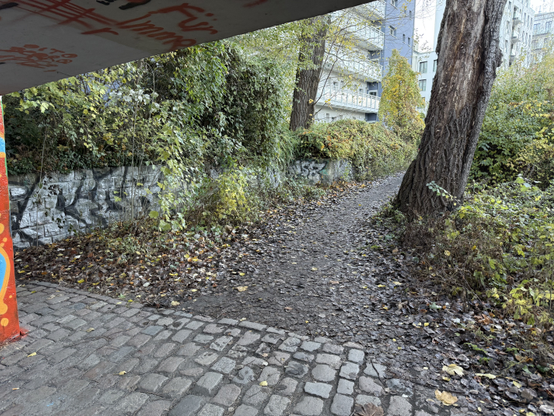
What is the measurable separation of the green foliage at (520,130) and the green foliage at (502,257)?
4.38m

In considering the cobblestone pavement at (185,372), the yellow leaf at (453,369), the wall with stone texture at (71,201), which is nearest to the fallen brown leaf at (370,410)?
the cobblestone pavement at (185,372)

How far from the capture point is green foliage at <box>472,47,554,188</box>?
28.0ft

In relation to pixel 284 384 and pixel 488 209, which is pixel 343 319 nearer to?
pixel 284 384

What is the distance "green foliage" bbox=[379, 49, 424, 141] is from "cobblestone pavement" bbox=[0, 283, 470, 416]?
17254 mm

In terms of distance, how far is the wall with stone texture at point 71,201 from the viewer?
546cm

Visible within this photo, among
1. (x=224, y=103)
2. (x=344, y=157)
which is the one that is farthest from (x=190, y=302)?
(x=344, y=157)

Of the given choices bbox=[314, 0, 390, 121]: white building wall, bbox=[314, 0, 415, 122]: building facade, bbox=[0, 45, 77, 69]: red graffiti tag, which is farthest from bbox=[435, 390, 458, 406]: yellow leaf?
bbox=[314, 0, 390, 121]: white building wall

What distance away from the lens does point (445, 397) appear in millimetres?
2383

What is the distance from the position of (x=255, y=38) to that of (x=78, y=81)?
7.11 m

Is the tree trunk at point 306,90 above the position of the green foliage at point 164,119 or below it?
above

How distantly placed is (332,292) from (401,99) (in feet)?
55.5

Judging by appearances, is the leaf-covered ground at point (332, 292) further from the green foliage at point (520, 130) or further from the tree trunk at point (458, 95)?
the green foliage at point (520, 130)

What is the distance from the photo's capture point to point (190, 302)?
397 cm

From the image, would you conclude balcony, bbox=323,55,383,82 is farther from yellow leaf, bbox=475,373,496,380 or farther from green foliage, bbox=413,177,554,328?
yellow leaf, bbox=475,373,496,380
